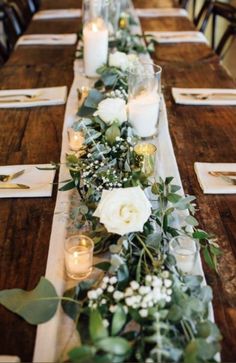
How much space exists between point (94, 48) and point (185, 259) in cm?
124

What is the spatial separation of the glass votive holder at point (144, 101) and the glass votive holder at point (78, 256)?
0.57 meters

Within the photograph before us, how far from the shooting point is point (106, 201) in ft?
2.68

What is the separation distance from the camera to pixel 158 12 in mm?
2969

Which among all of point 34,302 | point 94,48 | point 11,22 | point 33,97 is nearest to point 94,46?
point 94,48

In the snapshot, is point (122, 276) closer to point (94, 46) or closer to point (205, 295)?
point (205, 295)

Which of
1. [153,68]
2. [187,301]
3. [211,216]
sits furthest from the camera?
[153,68]

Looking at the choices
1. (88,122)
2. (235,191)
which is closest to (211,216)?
(235,191)

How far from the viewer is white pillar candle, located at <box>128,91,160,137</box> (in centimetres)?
135

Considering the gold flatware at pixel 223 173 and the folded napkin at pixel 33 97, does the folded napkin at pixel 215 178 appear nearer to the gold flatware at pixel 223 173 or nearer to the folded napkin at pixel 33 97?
the gold flatware at pixel 223 173

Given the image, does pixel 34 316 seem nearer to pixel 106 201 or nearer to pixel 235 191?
pixel 106 201

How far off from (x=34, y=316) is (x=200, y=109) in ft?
3.50

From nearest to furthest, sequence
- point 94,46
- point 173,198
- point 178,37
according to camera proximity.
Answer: point 173,198
point 94,46
point 178,37

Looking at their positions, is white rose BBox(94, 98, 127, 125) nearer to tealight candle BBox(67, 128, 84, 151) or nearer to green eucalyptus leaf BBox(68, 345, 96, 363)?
tealight candle BBox(67, 128, 84, 151)

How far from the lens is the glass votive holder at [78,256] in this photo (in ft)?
2.75
